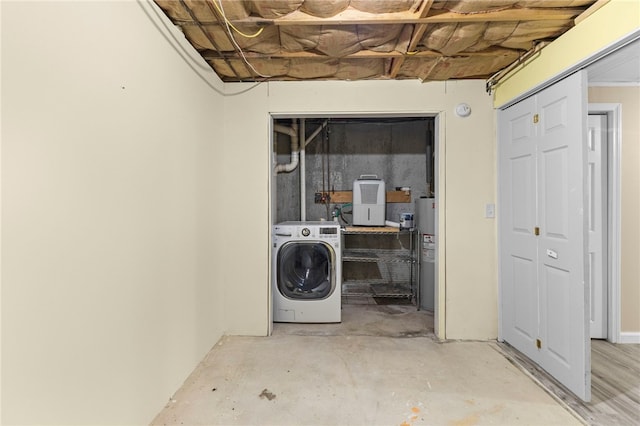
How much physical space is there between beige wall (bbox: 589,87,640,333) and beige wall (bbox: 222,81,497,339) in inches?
40.3

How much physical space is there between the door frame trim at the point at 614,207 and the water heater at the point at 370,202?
1.99 metres

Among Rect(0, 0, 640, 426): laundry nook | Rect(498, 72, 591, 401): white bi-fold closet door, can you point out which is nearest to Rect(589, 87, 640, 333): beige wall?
Rect(0, 0, 640, 426): laundry nook

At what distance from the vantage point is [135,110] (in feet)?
4.86

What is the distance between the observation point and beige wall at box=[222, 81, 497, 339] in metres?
2.65

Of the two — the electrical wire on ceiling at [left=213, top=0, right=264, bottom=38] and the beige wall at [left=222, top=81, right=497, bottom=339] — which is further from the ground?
the electrical wire on ceiling at [left=213, top=0, right=264, bottom=38]

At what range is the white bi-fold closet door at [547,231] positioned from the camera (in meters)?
1.79

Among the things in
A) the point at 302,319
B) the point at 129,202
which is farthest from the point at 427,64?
the point at 302,319

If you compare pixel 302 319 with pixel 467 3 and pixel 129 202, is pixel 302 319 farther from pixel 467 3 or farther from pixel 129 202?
pixel 467 3

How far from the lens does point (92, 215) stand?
1.21m

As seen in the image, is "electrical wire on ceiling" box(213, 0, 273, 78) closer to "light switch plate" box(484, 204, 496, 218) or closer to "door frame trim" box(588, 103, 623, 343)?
"light switch plate" box(484, 204, 496, 218)

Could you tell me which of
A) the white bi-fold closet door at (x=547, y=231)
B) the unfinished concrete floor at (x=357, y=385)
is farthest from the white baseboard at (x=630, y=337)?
the unfinished concrete floor at (x=357, y=385)

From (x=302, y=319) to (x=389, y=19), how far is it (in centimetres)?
260

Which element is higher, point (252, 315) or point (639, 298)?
point (639, 298)

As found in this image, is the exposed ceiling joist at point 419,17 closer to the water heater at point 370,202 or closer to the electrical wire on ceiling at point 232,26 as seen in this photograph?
the electrical wire on ceiling at point 232,26
